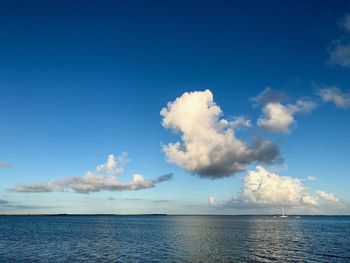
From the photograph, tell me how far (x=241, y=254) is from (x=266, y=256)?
5.03 meters

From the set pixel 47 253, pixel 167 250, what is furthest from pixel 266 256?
pixel 47 253

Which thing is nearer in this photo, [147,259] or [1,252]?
[147,259]

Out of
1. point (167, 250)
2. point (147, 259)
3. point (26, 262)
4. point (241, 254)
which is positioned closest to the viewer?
point (26, 262)

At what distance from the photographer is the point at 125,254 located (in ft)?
A: 241

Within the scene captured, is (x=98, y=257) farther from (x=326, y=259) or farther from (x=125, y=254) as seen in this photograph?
(x=326, y=259)

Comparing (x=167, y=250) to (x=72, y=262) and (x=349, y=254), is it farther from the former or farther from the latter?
(x=349, y=254)

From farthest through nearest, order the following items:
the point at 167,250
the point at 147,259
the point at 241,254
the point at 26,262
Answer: the point at 167,250 < the point at 241,254 < the point at 147,259 < the point at 26,262

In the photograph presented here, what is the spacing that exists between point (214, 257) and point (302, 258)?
1761cm

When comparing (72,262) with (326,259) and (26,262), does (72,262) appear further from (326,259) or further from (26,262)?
(326,259)

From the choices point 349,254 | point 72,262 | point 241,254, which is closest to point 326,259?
point 349,254

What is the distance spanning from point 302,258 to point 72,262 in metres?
43.5

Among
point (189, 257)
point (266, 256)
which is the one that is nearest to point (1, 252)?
point (189, 257)

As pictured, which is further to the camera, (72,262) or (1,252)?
(1,252)

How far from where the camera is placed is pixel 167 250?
7875cm
